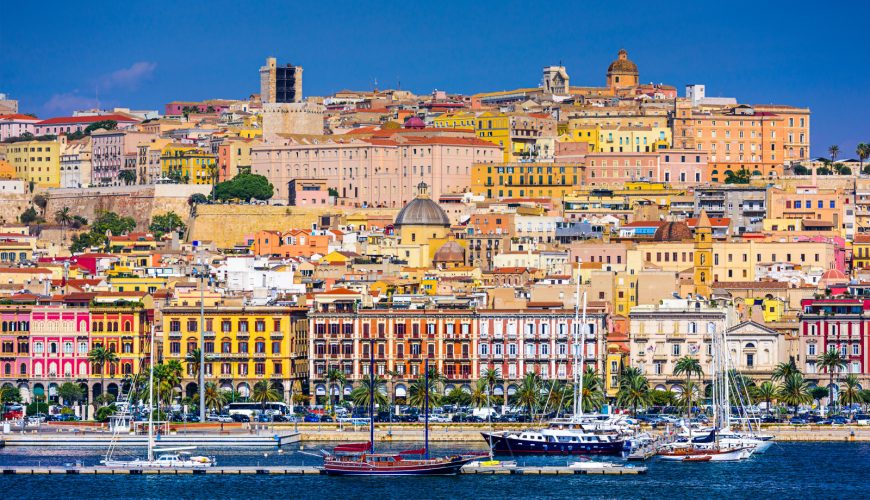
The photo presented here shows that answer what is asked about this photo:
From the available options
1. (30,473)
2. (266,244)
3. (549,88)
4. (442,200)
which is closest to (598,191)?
(442,200)

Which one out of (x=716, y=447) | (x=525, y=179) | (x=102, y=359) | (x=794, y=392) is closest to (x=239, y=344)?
(x=102, y=359)

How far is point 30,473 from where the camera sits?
3071 inches

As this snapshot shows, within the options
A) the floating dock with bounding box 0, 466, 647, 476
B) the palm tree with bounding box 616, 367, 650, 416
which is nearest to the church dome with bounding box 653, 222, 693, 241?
the palm tree with bounding box 616, 367, 650, 416

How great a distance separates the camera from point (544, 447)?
8275 cm

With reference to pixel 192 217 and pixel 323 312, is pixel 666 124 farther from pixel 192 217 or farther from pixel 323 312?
pixel 323 312

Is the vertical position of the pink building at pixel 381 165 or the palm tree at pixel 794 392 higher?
the pink building at pixel 381 165

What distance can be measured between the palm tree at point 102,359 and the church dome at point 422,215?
31903mm

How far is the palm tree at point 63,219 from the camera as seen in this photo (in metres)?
153

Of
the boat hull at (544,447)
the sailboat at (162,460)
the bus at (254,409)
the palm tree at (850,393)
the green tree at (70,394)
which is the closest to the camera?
the sailboat at (162,460)

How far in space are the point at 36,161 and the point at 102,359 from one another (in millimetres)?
77140

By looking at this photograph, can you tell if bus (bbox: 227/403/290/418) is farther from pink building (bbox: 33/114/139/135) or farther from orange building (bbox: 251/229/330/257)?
pink building (bbox: 33/114/139/135)

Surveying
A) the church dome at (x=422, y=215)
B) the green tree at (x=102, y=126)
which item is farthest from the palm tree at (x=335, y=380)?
the green tree at (x=102, y=126)

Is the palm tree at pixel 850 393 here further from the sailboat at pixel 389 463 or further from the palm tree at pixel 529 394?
the sailboat at pixel 389 463

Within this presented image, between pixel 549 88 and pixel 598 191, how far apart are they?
145 ft
